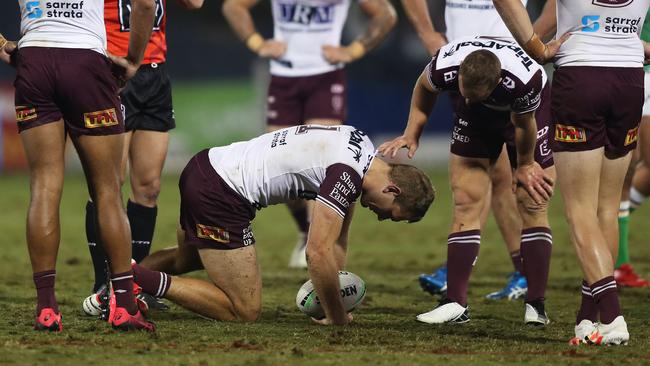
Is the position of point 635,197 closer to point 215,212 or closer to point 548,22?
point 548,22

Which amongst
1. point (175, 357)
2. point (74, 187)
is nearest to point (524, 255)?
point (175, 357)

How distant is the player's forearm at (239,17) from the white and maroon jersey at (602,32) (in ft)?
19.7

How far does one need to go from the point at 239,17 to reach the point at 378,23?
144cm

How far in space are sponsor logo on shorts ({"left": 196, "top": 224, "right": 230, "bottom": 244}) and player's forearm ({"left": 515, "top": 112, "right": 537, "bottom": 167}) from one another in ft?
6.08

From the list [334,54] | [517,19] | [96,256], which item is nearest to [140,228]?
[96,256]

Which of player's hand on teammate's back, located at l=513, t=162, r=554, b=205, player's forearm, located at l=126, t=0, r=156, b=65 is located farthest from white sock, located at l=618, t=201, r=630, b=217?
player's forearm, located at l=126, t=0, r=156, b=65

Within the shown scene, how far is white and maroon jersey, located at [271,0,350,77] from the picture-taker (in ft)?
36.8

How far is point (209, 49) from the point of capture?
22750mm

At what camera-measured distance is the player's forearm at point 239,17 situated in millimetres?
12070

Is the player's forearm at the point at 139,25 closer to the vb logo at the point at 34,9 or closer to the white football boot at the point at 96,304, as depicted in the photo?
the vb logo at the point at 34,9

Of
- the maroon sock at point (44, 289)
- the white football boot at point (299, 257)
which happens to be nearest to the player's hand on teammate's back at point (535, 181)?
the maroon sock at point (44, 289)

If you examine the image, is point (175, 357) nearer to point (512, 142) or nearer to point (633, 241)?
point (512, 142)

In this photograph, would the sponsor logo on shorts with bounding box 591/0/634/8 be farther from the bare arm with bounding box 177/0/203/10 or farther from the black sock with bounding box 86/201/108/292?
the black sock with bounding box 86/201/108/292

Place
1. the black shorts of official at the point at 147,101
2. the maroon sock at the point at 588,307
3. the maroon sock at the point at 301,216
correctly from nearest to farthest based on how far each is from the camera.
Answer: the maroon sock at the point at 588,307 < the black shorts of official at the point at 147,101 < the maroon sock at the point at 301,216
